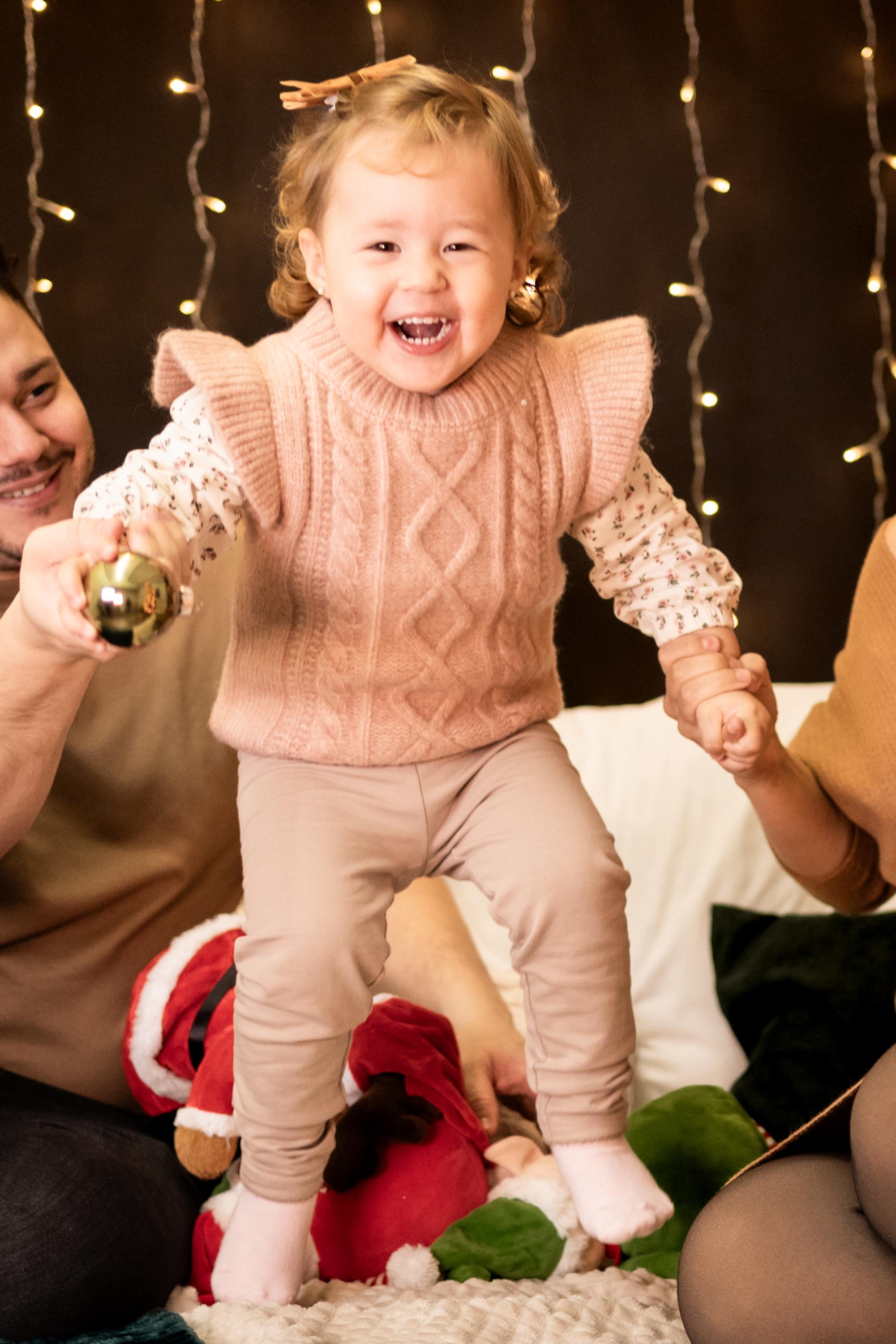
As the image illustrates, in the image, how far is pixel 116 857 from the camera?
1429 mm

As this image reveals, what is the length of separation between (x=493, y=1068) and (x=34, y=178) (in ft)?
5.77

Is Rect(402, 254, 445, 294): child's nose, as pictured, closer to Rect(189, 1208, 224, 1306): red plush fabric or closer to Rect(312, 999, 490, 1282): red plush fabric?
Rect(312, 999, 490, 1282): red plush fabric

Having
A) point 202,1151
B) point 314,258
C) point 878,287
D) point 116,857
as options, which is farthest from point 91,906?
point 878,287

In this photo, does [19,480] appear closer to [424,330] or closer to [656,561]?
[424,330]

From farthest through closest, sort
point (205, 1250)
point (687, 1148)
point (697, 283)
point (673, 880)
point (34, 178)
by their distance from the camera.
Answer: point (697, 283), point (34, 178), point (673, 880), point (687, 1148), point (205, 1250)

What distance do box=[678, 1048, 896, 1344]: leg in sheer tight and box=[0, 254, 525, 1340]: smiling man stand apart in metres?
0.46

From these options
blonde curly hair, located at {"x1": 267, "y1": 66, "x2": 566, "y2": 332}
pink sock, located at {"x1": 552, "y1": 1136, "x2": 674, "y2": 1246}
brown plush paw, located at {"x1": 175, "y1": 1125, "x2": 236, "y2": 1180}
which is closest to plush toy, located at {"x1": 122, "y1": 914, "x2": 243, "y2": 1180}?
brown plush paw, located at {"x1": 175, "y1": 1125, "x2": 236, "y2": 1180}

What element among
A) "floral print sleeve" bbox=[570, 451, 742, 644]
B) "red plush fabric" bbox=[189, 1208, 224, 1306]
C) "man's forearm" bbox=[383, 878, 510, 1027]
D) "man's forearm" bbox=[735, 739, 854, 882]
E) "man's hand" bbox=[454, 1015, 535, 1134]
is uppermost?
"floral print sleeve" bbox=[570, 451, 742, 644]

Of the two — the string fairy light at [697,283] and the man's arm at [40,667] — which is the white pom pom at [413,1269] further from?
the string fairy light at [697,283]

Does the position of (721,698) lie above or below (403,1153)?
above

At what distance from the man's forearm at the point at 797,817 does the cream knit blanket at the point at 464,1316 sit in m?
0.42

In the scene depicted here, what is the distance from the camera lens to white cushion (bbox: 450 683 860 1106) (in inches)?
65.5

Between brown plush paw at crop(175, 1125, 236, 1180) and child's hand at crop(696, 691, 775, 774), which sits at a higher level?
child's hand at crop(696, 691, 775, 774)

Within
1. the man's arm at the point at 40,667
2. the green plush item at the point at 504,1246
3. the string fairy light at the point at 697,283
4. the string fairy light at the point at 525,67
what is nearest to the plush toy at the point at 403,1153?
the green plush item at the point at 504,1246
